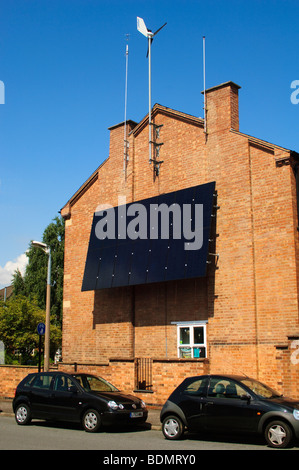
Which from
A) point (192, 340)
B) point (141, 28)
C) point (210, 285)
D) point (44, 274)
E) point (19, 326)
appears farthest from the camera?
point (44, 274)

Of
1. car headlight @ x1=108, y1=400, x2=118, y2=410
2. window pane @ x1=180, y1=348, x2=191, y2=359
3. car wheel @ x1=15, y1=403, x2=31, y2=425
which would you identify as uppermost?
window pane @ x1=180, y1=348, x2=191, y2=359

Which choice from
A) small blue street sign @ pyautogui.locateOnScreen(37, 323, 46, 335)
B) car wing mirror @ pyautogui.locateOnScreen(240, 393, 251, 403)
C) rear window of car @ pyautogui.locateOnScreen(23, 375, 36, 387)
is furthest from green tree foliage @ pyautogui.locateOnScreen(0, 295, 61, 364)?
car wing mirror @ pyautogui.locateOnScreen(240, 393, 251, 403)

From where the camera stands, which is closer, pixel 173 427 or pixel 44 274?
pixel 173 427

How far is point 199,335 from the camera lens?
677 inches

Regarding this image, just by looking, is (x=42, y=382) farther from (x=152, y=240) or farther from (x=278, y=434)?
(x=278, y=434)

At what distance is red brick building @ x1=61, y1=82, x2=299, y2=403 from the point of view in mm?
15445

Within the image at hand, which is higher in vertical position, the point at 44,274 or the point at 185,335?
the point at 44,274

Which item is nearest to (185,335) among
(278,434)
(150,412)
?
(150,412)

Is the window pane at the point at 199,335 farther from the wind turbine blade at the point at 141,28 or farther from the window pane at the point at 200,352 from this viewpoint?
the wind turbine blade at the point at 141,28

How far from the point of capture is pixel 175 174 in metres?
18.8

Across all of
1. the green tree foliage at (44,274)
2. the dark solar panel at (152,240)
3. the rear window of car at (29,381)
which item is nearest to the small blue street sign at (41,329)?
the dark solar panel at (152,240)

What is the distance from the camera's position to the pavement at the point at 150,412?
529 inches

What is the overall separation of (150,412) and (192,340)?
9.34 ft

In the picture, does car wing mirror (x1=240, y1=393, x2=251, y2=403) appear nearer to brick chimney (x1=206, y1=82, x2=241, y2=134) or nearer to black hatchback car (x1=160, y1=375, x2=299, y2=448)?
black hatchback car (x1=160, y1=375, x2=299, y2=448)
